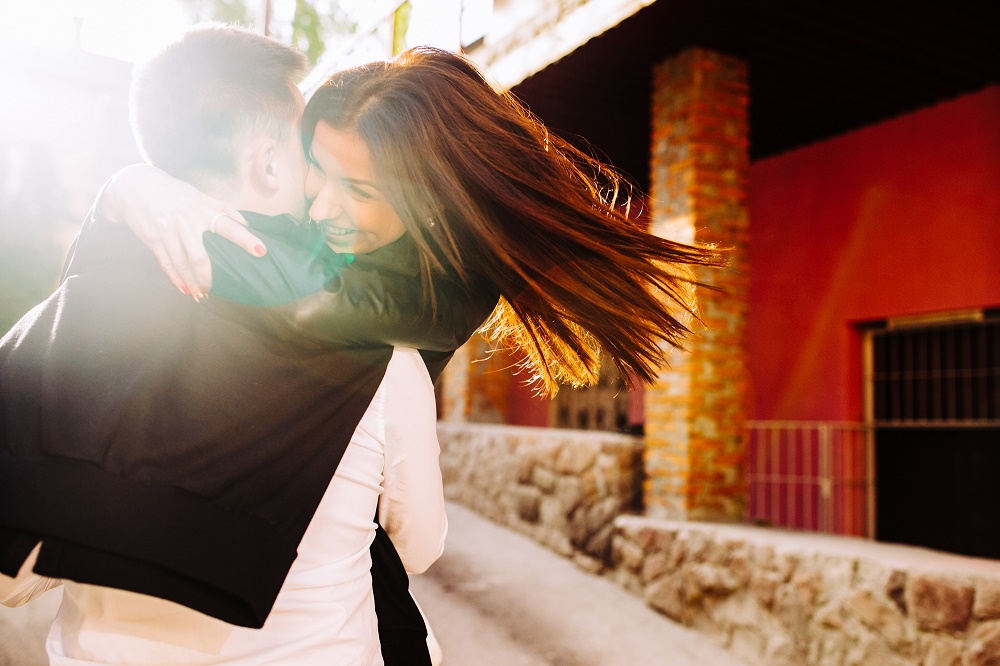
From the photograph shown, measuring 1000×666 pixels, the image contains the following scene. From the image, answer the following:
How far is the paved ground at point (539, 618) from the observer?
4957 mm

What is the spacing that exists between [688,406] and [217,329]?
513 centimetres

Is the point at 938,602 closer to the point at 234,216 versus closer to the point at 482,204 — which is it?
the point at 482,204

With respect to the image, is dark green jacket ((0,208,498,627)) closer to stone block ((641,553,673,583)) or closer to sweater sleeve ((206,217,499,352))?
sweater sleeve ((206,217,499,352))

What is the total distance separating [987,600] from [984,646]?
22 cm

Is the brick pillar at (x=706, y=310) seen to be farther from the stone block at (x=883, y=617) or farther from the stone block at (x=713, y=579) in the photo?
the stone block at (x=883, y=617)

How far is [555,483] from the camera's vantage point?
702 centimetres

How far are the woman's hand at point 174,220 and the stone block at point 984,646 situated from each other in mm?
4268

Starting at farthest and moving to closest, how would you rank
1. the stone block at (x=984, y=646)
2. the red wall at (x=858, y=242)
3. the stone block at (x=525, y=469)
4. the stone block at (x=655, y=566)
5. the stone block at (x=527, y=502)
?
the stone block at (x=525, y=469) < the stone block at (x=527, y=502) < the red wall at (x=858, y=242) < the stone block at (x=655, y=566) < the stone block at (x=984, y=646)

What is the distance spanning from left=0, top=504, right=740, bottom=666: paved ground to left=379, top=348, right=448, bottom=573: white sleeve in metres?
3.68

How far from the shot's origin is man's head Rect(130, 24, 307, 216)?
1.27 m

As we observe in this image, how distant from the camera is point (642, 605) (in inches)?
227

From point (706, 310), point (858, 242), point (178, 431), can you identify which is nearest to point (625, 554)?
point (706, 310)

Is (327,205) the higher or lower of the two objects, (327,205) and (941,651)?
the higher

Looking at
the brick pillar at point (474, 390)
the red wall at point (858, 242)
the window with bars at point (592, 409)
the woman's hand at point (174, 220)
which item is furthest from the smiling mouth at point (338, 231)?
the window with bars at point (592, 409)
